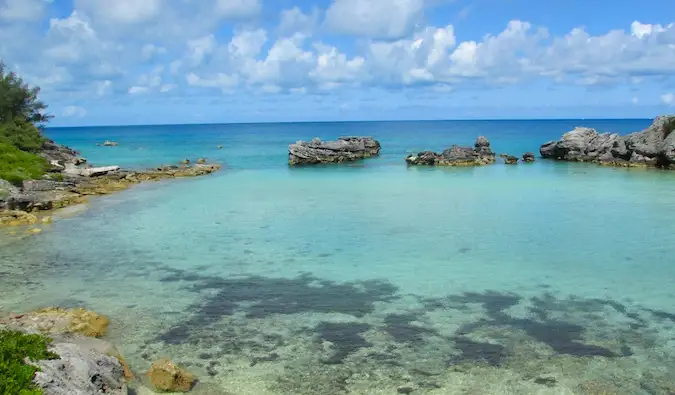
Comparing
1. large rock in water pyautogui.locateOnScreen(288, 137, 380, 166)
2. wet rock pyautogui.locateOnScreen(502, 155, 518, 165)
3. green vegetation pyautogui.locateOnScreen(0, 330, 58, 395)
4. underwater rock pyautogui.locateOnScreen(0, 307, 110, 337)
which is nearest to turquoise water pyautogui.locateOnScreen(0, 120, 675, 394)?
underwater rock pyautogui.locateOnScreen(0, 307, 110, 337)

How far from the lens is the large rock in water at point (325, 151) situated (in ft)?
236

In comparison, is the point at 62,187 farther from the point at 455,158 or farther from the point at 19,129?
the point at 455,158

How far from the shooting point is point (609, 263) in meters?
23.3

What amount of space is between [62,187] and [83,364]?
36.1m

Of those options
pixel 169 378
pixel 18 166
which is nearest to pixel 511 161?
pixel 18 166

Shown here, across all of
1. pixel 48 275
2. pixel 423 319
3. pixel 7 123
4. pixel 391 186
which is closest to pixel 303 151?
pixel 391 186

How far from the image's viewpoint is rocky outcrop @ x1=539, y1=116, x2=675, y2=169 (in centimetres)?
6003

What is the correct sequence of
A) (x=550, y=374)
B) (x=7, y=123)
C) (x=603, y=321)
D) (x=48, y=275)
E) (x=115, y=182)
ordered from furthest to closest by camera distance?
(x=7, y=123)
(x=115, y=182)
(x=48, y=275)
(x=603, y=321)
(x=550, y=374)

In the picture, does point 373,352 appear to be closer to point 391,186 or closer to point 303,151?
point 391,186

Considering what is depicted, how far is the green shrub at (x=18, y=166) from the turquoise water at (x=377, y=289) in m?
5.81

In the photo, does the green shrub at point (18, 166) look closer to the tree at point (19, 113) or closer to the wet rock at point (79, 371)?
the tree at point (19, 113)

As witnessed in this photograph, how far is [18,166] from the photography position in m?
43.0

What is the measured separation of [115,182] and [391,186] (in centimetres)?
2404

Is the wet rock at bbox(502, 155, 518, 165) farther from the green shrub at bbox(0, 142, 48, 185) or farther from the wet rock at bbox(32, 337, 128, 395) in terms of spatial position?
the wet rock at bbox(32, 337, 128, 395)
